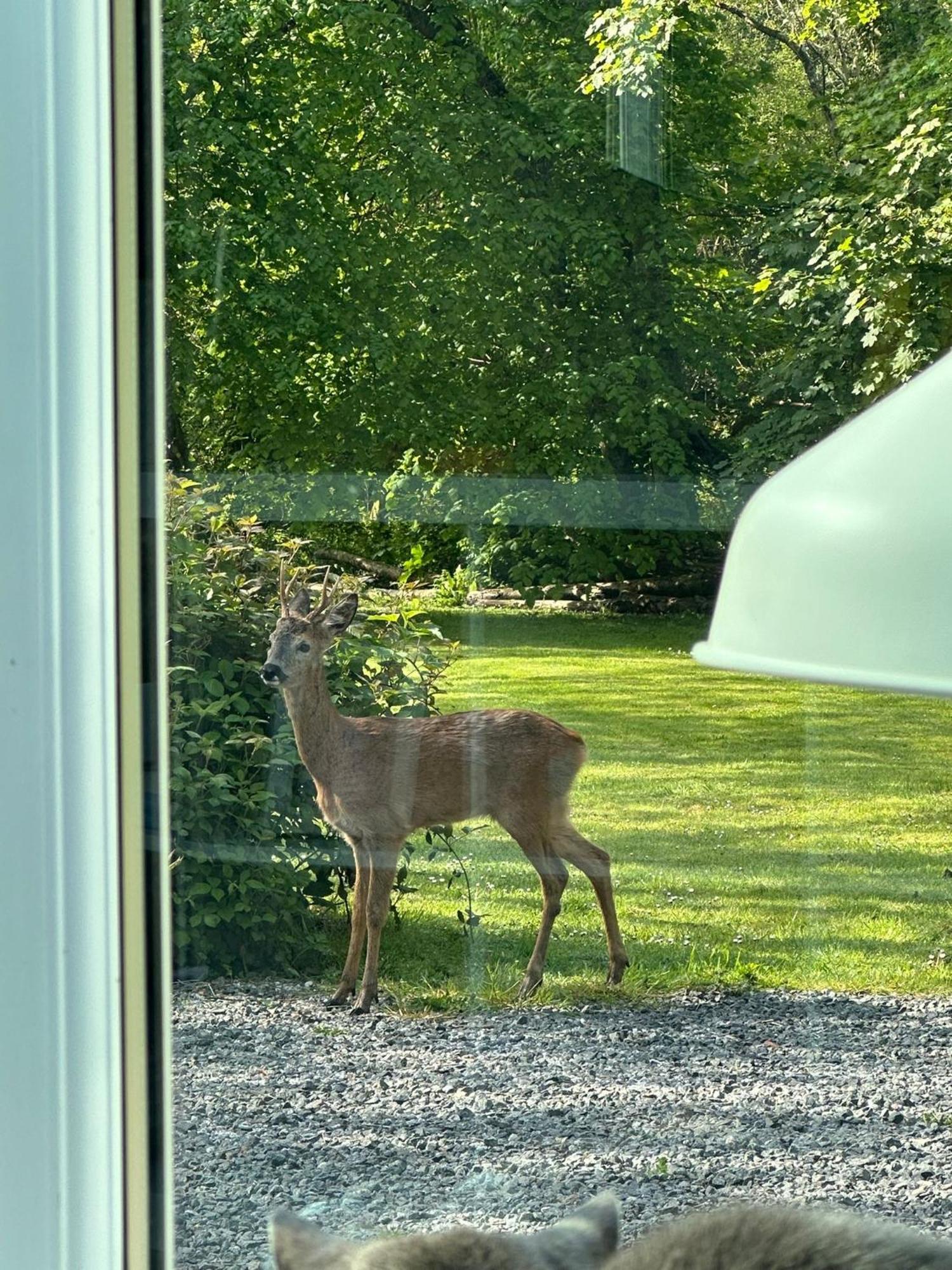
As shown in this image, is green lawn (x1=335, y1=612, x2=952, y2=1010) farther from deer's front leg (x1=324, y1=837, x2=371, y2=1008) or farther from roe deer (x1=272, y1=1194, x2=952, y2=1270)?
roe deer (x1=272, y1=1194, x2=952, y2=1270)

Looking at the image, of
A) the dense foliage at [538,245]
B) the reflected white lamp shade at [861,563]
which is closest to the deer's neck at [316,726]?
the dense foliage at [538,245]

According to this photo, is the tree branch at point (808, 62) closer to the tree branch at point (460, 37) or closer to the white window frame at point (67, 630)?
the tree branch at point (460, 37)

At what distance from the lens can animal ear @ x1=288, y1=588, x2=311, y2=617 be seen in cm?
96

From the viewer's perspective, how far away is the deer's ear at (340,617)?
3.13 ft

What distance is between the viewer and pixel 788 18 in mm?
833

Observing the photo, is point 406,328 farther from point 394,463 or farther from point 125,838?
point 125,838

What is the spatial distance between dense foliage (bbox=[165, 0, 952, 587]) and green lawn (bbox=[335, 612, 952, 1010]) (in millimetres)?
73

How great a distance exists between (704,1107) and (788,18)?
69cm

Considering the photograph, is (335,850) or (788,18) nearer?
(788,18)

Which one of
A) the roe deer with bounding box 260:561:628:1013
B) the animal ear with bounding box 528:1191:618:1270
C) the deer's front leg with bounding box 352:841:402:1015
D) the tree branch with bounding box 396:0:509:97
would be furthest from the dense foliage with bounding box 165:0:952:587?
the animal ear with bounding box 528:1191:618:1270

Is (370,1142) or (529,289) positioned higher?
(529,289)

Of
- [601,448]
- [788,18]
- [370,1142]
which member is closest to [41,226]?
[601,448]

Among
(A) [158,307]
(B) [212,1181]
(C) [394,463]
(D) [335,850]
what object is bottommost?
(B) [212,1181]

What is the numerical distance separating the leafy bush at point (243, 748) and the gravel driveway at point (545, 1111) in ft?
0.14
